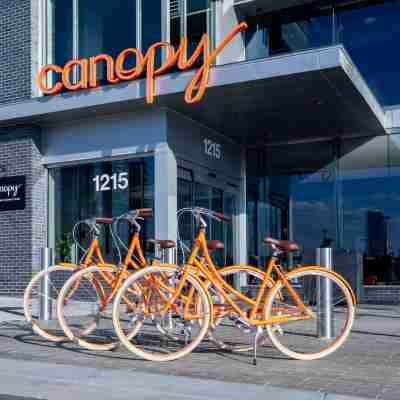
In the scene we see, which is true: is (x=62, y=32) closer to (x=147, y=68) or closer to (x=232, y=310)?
(x=147, y=68)

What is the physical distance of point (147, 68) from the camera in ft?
36.6

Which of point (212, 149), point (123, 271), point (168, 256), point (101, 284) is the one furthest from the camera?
point (212, 149)

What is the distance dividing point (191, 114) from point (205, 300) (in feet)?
23.7

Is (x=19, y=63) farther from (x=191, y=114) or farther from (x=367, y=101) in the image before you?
(x=367, y=101)

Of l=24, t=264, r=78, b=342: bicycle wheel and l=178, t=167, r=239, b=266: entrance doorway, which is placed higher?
l=178, t=167, r=239, b=266: entrance doorway

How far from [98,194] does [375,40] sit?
276 inches

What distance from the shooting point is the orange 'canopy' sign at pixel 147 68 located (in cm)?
1062

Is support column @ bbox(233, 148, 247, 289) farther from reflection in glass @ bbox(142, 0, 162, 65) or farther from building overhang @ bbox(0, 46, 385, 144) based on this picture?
reflection in glass @ bbox(142, 0, 162, 65)

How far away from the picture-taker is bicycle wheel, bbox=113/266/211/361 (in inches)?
228

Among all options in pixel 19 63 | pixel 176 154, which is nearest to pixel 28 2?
pixel 19 63

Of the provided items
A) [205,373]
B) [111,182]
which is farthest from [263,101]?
[205,373]

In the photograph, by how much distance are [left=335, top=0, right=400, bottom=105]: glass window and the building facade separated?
1.2 inches

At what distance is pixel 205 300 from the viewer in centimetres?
577

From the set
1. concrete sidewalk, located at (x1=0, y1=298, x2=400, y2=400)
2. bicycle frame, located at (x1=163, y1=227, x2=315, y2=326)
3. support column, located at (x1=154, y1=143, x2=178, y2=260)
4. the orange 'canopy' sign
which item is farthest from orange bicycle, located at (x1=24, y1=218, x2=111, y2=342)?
the orange 'canopy' sign
